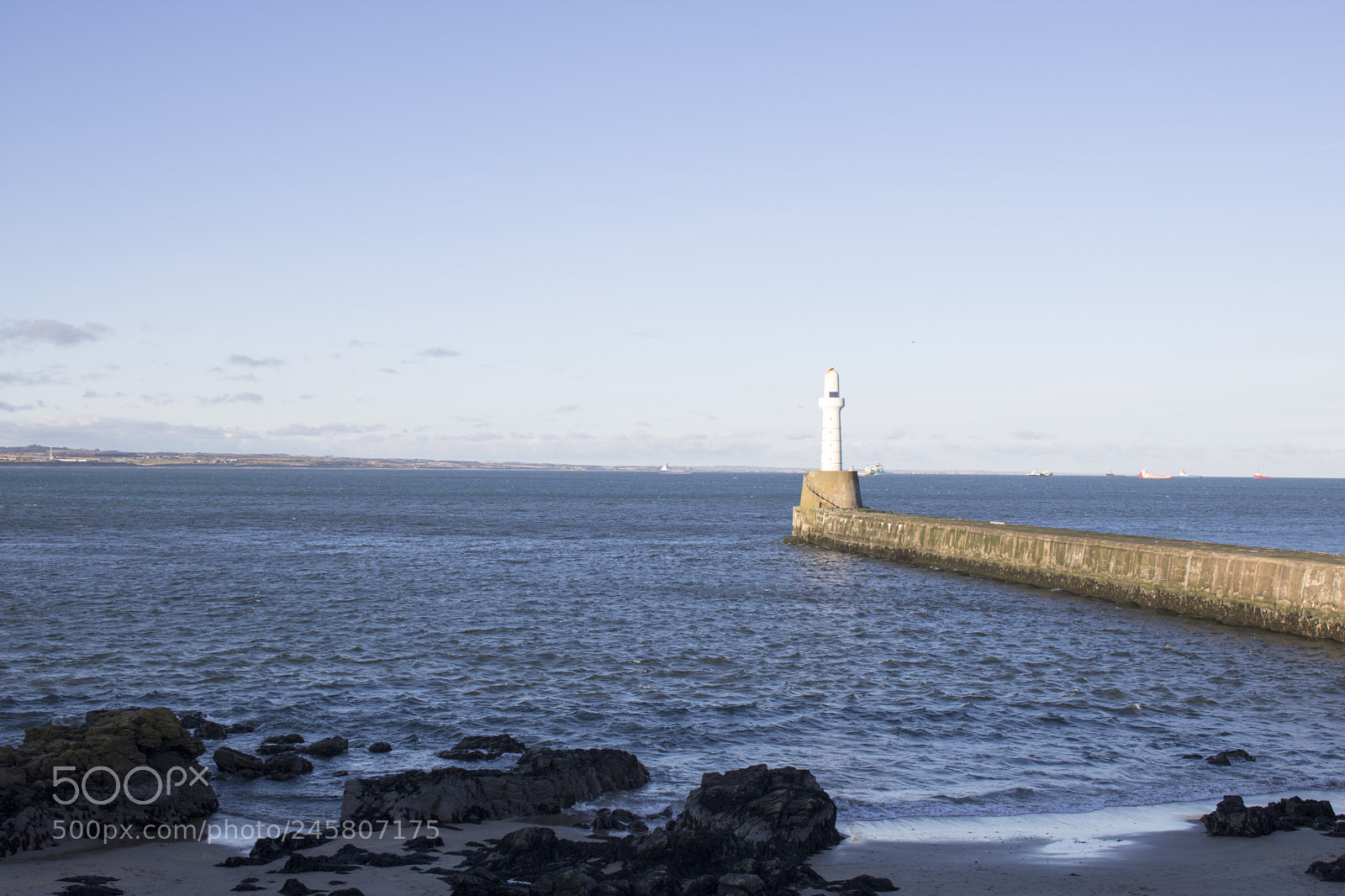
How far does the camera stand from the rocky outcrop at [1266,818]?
29.7ft

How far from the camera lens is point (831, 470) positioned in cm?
4941

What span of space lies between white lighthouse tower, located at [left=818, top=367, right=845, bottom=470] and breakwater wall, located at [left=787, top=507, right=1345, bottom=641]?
6327mm

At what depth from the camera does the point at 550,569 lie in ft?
119

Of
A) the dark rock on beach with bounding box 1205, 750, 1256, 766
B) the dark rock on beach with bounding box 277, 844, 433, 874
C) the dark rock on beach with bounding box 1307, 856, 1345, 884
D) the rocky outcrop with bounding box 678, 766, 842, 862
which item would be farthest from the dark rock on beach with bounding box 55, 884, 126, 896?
the dark rock on beach with bounding box 1205, 750, 1256, 766

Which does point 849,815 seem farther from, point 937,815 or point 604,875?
point 604,875

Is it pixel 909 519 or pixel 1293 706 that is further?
pixel 909 519

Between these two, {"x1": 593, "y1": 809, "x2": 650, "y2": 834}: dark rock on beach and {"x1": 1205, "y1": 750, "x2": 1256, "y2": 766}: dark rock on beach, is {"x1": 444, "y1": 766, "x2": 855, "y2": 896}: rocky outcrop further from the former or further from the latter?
{"x1": 1205, "y1": 750, "x2": 1256, "y2": 766}: dark rock on beach

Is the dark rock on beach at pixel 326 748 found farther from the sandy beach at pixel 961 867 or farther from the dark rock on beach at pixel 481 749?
the sandy beach at pixel 961 867

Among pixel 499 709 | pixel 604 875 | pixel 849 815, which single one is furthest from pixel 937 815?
pixel 499 709

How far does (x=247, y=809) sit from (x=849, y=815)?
614cm

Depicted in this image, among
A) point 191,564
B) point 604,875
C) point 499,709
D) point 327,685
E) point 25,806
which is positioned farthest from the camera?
point 191,564

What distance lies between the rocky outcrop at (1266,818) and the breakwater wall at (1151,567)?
13.7 meters

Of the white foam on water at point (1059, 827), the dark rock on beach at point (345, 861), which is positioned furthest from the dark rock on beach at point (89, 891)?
the white foam on water at point (1059, 827)

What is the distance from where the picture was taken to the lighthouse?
48.0 metres
